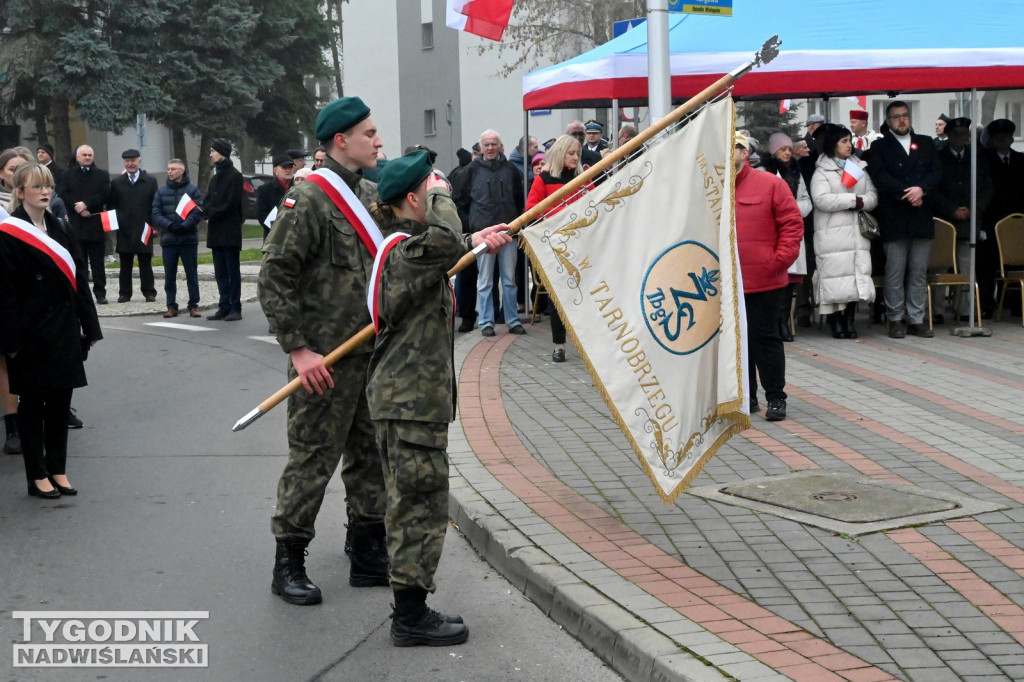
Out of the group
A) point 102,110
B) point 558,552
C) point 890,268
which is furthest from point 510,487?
point 102,110

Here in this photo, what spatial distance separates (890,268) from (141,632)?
9459mm

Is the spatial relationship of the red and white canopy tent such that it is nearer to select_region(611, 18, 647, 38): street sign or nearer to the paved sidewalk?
select_region(611, 18, 647, 38): street sign

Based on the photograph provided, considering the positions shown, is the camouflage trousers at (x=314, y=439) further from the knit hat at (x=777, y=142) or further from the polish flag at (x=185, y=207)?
the polish flag at (x=185, y=207)

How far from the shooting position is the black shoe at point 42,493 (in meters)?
7.47

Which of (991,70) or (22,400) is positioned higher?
(991,70)

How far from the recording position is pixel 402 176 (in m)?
4.90

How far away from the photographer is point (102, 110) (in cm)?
3456

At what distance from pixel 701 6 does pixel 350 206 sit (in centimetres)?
455

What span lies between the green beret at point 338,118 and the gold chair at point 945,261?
9176 mm

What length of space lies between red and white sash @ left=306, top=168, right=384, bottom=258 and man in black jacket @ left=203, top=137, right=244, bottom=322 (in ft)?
34.3

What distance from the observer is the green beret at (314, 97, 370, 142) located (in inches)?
216

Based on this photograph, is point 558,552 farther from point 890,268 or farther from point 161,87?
point 161,87

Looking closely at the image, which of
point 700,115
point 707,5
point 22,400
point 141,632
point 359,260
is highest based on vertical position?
point 707,5

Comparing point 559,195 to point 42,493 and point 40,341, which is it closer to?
point 40,341
